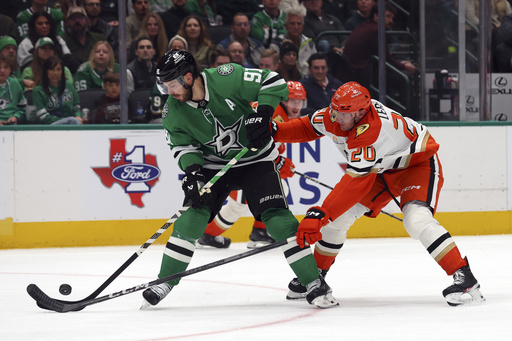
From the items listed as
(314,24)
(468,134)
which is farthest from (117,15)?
(468,134)

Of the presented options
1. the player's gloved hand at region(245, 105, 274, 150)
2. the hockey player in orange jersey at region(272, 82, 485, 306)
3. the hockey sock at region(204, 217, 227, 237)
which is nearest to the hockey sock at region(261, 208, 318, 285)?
the hockey player in orange jersey at region(272, 82, 485, 306)

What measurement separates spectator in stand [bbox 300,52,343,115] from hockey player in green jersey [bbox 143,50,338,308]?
9.14ft

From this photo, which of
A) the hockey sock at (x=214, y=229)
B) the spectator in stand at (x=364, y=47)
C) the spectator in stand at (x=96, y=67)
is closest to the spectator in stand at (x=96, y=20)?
the spectator in stand at (x=96, y=67)

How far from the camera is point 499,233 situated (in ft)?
20.2

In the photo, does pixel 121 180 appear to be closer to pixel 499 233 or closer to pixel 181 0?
pixel 181 0

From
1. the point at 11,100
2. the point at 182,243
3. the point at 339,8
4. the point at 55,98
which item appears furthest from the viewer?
the point at 339,8

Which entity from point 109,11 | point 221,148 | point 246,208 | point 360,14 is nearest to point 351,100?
point 221,148

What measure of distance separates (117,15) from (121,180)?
1.22m

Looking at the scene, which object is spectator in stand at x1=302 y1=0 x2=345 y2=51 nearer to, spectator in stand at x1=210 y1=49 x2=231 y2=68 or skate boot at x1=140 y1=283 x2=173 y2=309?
spectator in stand at x1=210 y1=49 x2=231 y2=68

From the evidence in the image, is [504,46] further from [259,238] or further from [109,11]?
[109,11]

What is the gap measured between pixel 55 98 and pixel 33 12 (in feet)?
2.81

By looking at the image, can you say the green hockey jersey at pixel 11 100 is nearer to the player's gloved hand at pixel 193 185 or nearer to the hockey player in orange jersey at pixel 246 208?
the hockey player in orange jersey at pixel 246 208

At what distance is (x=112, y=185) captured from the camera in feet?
18.9

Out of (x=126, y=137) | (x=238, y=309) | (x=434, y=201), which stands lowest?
(x=238, y=309)
